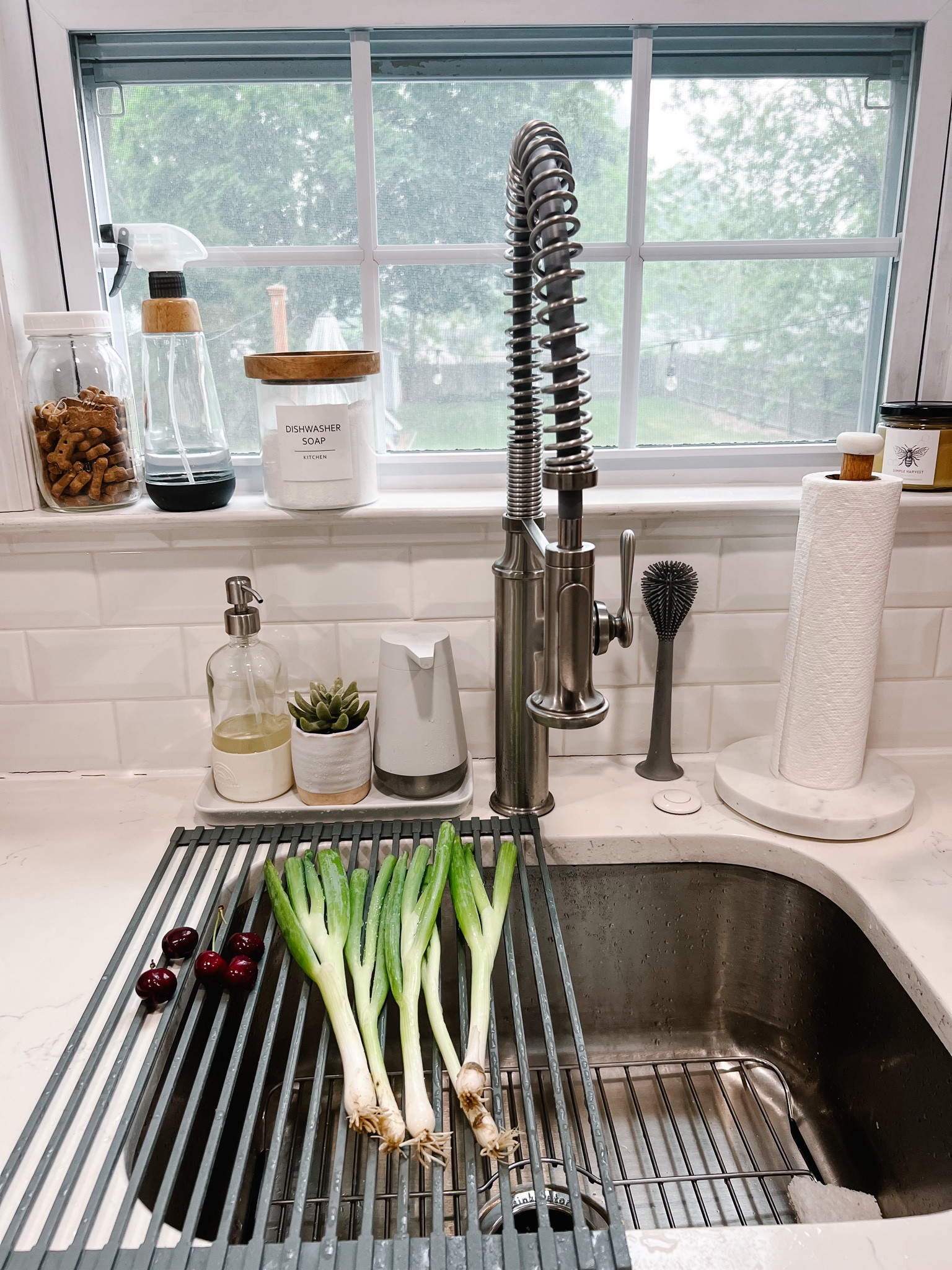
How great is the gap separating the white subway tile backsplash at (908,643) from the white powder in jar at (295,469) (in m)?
0.68

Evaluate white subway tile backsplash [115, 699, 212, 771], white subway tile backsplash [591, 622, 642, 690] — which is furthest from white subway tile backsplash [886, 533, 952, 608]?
white subway tile backsplash [115, 699, 212, 771]

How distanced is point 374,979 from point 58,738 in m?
0.59

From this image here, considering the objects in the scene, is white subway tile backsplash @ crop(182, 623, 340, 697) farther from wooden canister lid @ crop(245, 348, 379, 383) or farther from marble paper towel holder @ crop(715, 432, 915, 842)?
marble paper towel holder @ crop(715, 432, 915, 842)

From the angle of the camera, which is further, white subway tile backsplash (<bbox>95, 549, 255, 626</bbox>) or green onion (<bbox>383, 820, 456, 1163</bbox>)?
white subway tile backsplash (<bbox>95, 549, 255, 626</bbox>)

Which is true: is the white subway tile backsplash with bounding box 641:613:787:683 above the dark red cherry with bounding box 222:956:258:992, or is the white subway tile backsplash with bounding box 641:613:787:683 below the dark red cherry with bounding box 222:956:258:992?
above

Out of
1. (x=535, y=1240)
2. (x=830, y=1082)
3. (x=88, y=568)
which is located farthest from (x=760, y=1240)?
(x=88, y=568)

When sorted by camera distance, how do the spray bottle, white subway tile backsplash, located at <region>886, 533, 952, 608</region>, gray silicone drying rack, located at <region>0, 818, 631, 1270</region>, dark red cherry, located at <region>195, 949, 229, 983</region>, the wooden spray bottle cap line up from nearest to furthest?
gray silicone drying rack, located at <region>0, 818, 631, 1270</region>
dark red cherry, located at <region>195, 949, 229, 983</region>
the wooden spray bottle cap
the spray bottle
white subway tile backsplash, located at <region>886, 533, 952, 608</region>

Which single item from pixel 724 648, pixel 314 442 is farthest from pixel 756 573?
pixel 314 442

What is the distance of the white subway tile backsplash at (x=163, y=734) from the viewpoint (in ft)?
3.98

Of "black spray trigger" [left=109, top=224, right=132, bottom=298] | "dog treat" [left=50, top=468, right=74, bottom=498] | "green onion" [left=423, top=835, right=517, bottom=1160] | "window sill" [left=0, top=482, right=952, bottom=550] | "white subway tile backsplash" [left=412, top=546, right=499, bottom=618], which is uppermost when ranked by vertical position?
"black spray trigger" [left=109, top=224, right=132, bottom=298]

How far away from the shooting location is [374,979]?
33.9 inches

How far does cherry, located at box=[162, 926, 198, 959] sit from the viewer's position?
857 millimetres

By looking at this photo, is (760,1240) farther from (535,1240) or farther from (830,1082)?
(830,1082)

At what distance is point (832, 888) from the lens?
1.01m
